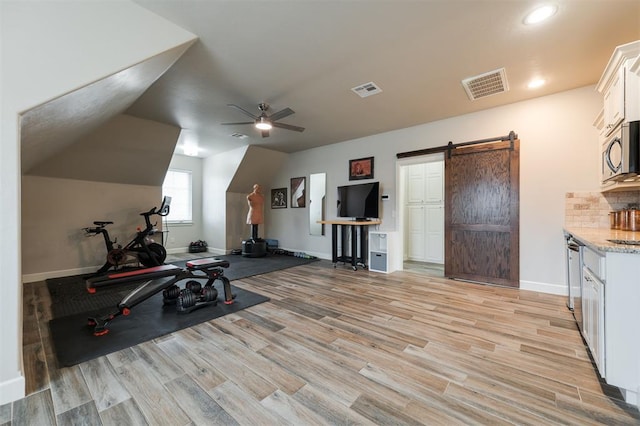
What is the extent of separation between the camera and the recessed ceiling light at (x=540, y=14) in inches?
81.3

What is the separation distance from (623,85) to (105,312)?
5700 mm

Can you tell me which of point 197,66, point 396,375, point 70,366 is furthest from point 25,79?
point 396,375

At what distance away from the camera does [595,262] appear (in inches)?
70.7

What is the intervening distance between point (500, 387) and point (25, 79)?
3.69 m

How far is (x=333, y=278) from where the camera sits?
4.49 meters

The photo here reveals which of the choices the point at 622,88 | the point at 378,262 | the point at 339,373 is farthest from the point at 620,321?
the point at 378,262

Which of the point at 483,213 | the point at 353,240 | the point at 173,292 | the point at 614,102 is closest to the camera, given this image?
the point at 614,102

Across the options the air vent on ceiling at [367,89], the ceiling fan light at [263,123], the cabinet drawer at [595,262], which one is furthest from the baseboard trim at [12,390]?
the air vent on ceiling at [367,89]

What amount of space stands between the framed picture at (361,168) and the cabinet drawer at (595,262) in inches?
146

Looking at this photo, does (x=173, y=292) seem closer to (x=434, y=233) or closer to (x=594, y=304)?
(x=594, y=304)

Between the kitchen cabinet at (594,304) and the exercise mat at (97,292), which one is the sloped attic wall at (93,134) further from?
the kitchen cabinet at (594,304)

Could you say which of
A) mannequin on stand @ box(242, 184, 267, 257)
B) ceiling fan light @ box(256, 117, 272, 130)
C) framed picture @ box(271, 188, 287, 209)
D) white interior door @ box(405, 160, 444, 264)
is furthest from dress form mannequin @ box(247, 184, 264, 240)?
white interior door @ box(405, 160, 444, 264)

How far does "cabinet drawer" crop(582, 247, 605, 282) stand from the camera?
5.40 ft

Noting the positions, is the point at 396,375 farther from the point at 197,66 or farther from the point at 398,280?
the point at 197,66
